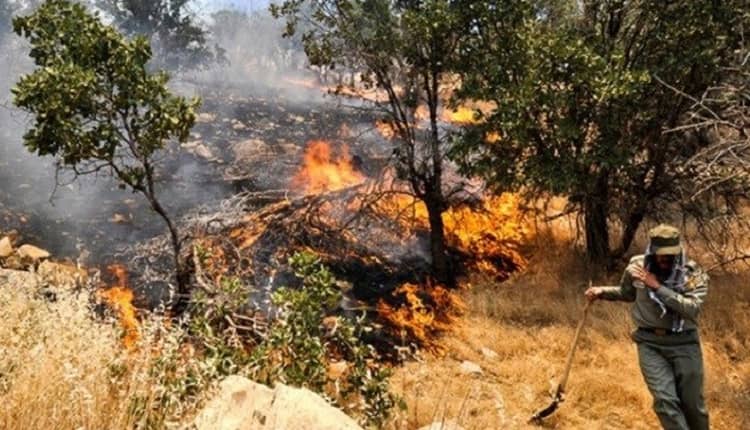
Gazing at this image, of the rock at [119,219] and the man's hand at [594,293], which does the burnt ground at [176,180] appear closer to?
the rock at [119,219]

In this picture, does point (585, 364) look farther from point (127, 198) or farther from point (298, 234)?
point (127, 198)

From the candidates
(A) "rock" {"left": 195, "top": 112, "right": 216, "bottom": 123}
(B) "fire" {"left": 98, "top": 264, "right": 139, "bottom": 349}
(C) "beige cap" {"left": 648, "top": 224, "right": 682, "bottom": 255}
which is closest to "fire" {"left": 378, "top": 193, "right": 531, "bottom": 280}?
(B) "fire" {"left": 98, "top": 264, "right": 139, "bottom": 349}

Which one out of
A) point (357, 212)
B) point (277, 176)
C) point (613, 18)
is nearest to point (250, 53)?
point (277, 176)

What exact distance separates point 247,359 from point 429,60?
7483 mm

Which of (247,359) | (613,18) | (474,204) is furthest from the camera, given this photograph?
(474,204)

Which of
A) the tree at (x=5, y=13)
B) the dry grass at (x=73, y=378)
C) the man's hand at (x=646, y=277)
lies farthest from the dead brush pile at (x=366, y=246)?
the tree at (x=5, y=13)

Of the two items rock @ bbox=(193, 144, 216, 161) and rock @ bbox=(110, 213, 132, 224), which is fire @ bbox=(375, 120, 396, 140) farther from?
rock @ bbox=(110, 213, 132, 224)

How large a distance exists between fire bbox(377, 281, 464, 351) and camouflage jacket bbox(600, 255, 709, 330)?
155 inches

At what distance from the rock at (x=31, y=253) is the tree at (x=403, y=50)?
19.9 ft

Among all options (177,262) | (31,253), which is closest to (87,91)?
(177,262)

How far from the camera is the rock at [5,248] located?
970 cm

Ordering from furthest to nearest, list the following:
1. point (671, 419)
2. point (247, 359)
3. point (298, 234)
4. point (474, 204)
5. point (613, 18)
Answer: point (474, 204) → point (298, 234) → point (613, 18) → point (671, 419) → point (247, 359)

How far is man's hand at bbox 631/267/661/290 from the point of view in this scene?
4.79 m

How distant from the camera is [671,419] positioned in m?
4.75
